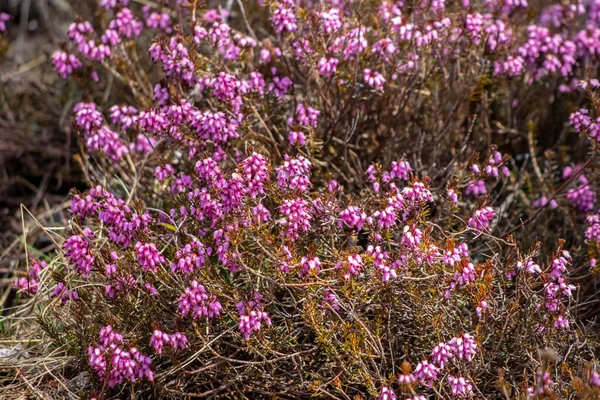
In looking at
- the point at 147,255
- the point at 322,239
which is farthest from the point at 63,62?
the point at 322,239

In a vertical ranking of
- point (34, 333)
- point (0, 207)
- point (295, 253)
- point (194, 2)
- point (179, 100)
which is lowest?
point (0, 207)

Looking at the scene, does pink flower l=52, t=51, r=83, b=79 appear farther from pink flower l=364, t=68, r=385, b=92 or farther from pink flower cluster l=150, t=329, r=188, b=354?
pink flower cluster l=150, t=329, r=188, b=354

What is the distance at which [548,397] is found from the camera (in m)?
3.22

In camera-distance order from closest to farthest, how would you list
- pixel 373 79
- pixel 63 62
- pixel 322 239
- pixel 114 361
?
pixel 114 361
pixel 322 239
pixel 373 79
pixel 63 62

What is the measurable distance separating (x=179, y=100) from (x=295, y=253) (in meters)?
1.15

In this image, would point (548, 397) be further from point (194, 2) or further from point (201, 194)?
point (194, 2)

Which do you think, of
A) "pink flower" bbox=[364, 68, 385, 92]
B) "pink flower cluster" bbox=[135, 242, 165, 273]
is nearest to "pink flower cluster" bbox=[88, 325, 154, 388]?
"pink flower cluster" bbox=[135, 242, 165, 273]

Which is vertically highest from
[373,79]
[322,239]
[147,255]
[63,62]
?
[373,79]

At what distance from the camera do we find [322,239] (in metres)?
4.21

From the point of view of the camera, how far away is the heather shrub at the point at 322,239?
3859 mm

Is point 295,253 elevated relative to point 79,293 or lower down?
elevated

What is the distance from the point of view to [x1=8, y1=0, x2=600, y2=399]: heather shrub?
152 inches

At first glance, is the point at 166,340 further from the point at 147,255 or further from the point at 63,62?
the point at 63,62

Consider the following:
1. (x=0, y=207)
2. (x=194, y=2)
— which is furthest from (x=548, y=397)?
(x=0, y=207)
